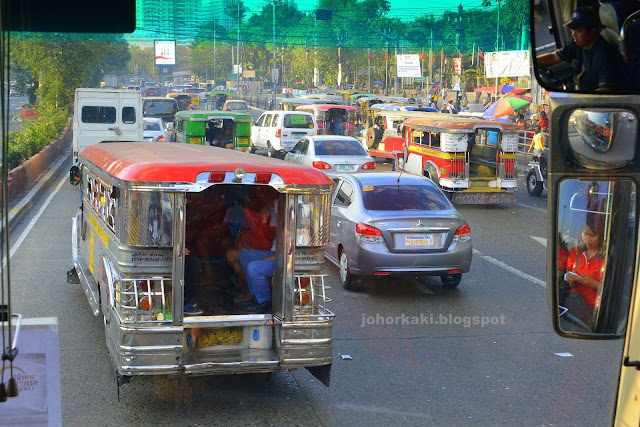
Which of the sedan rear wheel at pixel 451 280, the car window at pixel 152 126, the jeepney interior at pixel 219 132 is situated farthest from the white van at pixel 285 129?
the sedan rear wheel at pixel 451 280

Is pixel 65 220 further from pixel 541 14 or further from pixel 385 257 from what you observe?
pixel 541 14

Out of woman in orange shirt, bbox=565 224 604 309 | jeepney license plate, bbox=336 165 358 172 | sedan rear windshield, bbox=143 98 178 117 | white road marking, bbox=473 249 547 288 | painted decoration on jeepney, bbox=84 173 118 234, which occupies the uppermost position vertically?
sedan rear windshield, bbox=143 98 178 117

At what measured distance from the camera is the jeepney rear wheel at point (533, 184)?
21.3 m

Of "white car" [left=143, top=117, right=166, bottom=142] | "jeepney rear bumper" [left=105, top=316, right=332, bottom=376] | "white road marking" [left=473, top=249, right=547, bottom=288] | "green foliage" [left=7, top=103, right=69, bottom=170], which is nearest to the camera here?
"jeepney rear bumper" [left=105, top=316, right=332, bottom=376]

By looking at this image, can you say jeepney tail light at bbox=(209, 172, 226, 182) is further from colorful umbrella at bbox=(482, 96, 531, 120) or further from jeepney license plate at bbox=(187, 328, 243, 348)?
colorful umbrella at bbox=(482, 96, 531, 120)

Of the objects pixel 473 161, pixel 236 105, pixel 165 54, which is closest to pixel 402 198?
pixel 473 161

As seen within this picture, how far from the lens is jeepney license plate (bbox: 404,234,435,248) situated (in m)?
10.6

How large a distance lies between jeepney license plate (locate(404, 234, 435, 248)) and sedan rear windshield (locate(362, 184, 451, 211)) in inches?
20.9

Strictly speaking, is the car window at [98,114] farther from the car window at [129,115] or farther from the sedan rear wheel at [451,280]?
the sedan rear wheel at [451,280]

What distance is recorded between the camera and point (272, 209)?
750 cm

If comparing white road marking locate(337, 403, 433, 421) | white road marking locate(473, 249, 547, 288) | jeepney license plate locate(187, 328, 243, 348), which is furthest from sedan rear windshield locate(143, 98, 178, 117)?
white road marking locate(337, 403, 433, 421)

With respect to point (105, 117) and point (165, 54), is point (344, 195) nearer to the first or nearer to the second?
point (105, 117)

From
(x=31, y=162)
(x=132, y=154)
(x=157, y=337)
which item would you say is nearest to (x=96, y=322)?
(x=132, y=154)

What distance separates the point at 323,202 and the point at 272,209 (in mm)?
887
